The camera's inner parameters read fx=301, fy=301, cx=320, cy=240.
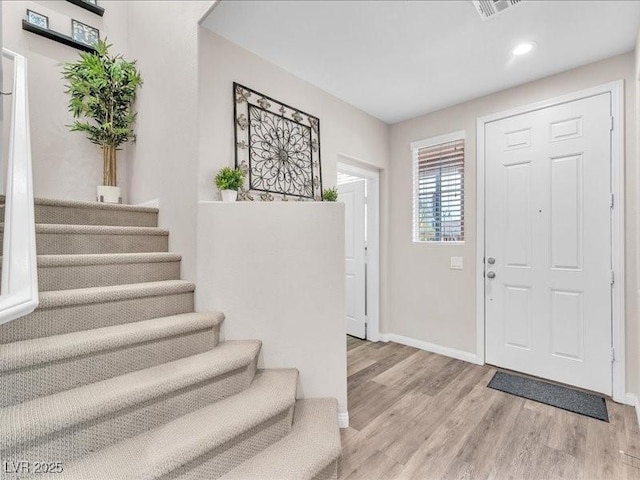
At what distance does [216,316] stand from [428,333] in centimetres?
249

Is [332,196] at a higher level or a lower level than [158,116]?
lower

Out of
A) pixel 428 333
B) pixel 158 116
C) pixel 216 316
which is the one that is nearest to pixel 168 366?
pixel 216 316

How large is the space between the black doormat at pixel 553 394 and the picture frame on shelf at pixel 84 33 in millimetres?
4718

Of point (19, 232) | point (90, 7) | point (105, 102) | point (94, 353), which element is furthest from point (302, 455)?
point (90, 7)

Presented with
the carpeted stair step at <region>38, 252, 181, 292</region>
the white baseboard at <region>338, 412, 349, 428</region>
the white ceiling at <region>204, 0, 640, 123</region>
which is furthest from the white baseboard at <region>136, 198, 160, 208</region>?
the white baseboard at <region>338, 412, 349, 428</region>

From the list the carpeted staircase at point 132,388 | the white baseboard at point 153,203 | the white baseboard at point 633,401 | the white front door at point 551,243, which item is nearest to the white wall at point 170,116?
the white baseboard at point 153,203

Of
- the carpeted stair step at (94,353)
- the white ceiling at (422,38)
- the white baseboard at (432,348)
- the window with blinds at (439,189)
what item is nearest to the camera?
the carpeted stair step at (94,353)

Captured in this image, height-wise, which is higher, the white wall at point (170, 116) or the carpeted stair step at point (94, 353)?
the white wall at point (170, 116)

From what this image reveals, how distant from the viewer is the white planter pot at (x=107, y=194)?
8.65 ft

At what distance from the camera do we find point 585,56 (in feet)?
7.89

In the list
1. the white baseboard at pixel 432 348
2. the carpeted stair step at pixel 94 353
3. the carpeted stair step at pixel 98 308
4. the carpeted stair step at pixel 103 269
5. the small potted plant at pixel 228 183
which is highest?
the small potted plant at pixel 228 183

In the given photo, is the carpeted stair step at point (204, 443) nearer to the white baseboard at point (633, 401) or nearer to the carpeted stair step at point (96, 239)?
the carpeted stair step at point (96, 239)

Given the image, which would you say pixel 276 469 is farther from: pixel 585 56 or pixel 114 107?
pixel 585 56

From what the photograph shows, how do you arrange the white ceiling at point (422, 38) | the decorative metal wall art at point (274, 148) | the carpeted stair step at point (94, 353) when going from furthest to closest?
the decorative metal wall art at point (274, 148) → the white ceiling at point (422, 38) → the carpeted stair step at point (94, 353)
